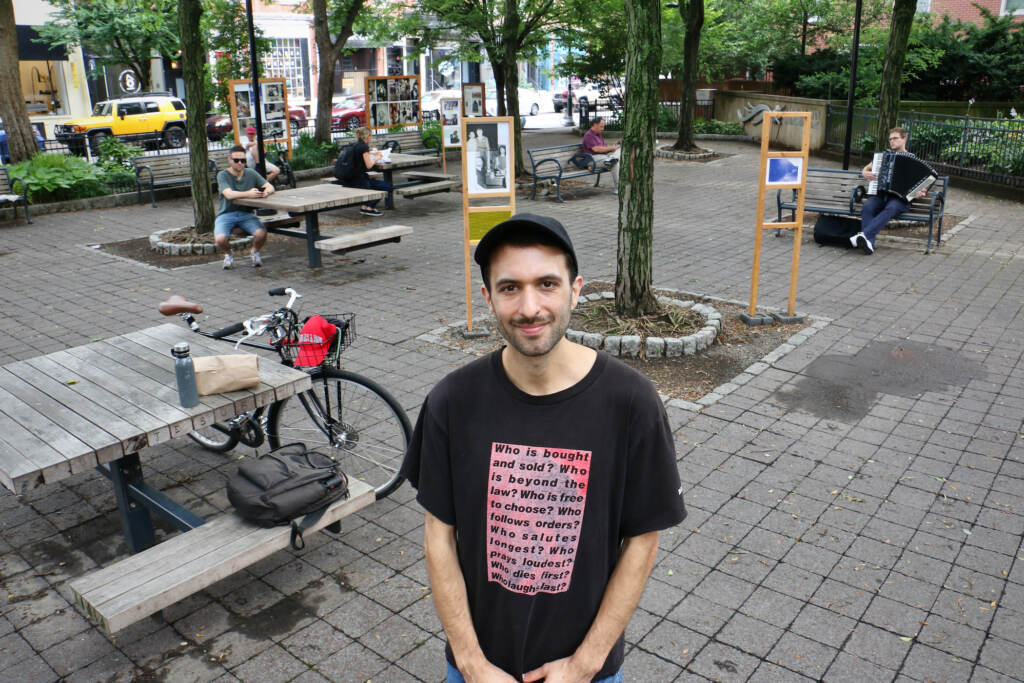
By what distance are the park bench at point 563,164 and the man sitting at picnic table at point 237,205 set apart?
6429mm

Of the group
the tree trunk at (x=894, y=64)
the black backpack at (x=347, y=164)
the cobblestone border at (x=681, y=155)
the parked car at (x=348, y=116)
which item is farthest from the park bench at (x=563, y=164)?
the parked car at (x=348, y=116)

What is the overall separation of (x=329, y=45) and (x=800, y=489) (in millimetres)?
18227

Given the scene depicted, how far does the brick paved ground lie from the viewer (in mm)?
3830

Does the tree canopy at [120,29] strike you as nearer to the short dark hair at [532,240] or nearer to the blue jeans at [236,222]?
the blue jeans at [236,222]

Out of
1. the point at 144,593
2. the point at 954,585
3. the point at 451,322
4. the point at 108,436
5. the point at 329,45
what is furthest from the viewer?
the point at 329,45

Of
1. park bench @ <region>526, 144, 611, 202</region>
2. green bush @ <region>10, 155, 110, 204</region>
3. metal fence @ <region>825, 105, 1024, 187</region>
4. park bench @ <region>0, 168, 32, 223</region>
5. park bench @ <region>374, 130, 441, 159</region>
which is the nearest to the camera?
park bench @ <region>0, 168, 32, 223</region>

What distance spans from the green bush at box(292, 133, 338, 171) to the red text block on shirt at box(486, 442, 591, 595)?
61.8ft

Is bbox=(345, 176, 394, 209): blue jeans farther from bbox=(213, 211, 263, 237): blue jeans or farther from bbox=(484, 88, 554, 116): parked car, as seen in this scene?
bbox=(484, 88, 554, 116): parked car

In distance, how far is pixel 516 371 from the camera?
2.18 m

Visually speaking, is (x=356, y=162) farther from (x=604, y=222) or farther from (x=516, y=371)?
(x=516, y=371)

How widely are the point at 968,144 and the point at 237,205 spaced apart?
14.2 m

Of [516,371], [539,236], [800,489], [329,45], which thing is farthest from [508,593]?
[329,45]

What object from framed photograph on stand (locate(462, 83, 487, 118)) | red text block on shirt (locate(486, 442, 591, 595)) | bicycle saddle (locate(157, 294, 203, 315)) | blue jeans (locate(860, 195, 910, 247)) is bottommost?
blue jeans (locate(860, 195, 910, 247))

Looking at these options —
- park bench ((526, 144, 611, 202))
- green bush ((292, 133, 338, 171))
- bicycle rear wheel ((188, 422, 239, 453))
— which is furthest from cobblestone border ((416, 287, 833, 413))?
green bush ((292, 133, 338, 171))
